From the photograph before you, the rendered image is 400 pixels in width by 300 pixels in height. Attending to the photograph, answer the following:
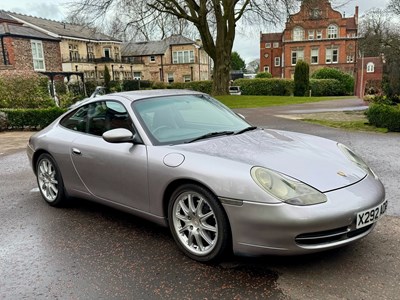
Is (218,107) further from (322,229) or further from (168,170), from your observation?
(322,229)

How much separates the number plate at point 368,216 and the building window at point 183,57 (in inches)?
2148

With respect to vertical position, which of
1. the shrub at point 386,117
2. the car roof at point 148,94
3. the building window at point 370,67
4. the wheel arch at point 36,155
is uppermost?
the building window at point 370,67

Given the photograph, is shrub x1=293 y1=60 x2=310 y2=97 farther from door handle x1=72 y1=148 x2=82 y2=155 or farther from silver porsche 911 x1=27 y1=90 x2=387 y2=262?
door handle x1=72 y1=148 x2=82 y2=155

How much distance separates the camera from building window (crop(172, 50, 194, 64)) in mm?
55781

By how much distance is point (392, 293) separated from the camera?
2.57m

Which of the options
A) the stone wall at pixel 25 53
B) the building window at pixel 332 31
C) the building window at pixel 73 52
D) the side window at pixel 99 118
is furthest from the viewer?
the building window at pixel 332 31

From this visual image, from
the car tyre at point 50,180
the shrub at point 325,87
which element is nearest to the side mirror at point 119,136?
the car tyre at point 50,180

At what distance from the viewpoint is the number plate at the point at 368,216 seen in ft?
9.13

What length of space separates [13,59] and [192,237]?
33.7 metres

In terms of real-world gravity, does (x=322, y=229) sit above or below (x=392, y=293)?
above

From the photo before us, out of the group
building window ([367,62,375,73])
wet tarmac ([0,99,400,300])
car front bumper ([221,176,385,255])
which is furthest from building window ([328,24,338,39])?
car front bumper ([221,176,385,255])

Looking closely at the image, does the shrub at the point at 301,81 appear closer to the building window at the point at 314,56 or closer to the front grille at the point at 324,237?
the building window at the point at 314,56

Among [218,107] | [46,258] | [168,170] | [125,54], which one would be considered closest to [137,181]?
[168,170]

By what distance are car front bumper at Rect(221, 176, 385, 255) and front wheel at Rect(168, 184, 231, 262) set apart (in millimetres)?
102
